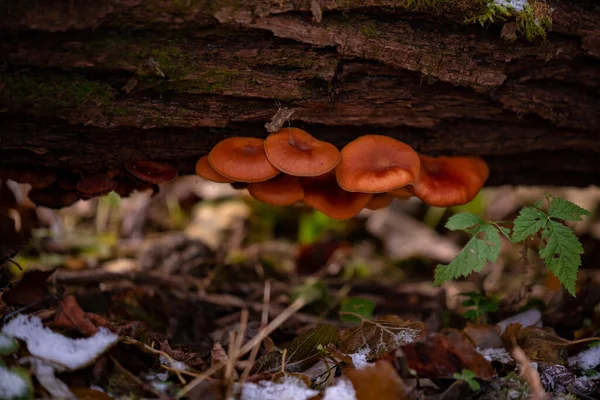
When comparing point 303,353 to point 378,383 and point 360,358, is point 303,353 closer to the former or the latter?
point 360,358

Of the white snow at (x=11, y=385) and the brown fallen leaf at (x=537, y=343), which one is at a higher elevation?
the white snow at (x=11, y=385)

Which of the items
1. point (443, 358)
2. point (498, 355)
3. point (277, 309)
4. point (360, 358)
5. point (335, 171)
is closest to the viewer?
point (443, 358)

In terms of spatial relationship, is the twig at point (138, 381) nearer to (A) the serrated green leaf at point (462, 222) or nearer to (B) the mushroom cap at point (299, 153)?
(B) the mushroom cap at point (299, 153)

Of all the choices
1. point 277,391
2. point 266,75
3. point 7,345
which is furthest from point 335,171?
point 7,345

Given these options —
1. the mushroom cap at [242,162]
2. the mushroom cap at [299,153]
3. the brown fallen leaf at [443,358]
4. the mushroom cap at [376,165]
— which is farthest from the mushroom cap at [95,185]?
the brown fallen leaf at [443,358]

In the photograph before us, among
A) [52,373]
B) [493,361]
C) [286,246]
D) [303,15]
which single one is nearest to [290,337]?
[493,361]
